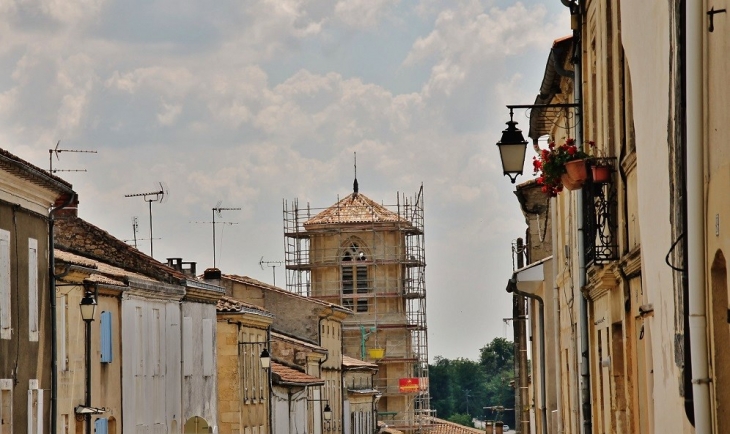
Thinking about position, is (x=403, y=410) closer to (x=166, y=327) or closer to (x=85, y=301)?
(x=166, y=327)

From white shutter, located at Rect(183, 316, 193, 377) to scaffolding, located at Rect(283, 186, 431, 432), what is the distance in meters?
60.8

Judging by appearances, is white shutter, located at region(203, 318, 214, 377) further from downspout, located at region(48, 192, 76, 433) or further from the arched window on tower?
the arched window on tower

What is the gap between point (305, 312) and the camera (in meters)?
75.4

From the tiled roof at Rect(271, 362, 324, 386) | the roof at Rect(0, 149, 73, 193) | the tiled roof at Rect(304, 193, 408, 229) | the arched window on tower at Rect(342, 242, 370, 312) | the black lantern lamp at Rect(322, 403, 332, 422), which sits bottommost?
the black lantern lamp at Rect(322, 403, 332, 422)

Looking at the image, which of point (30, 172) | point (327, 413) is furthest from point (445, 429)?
point (30, 172)

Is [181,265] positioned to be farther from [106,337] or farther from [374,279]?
[374,279]

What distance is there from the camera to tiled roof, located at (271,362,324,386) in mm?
56062

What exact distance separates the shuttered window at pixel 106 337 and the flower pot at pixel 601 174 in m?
19.5

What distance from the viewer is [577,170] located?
16.0 metres

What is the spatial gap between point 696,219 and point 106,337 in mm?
25469

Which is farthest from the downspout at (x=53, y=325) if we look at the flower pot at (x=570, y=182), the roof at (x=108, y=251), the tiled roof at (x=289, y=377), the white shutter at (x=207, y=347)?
the tiled roof at (x=289, y=377)

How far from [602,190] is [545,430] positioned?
15.4 m

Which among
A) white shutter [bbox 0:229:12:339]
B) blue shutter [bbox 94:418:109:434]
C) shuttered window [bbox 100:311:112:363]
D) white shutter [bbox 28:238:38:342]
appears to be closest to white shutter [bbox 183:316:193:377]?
shuttered window [bbox 100:311:112:363]

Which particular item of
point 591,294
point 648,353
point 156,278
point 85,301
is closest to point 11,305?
point 85,301
